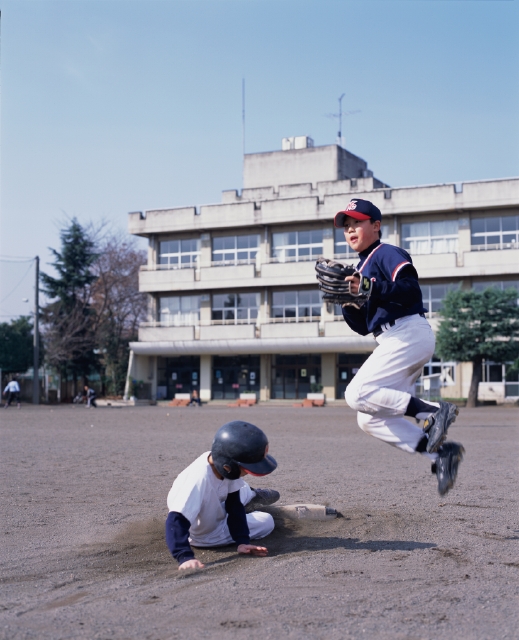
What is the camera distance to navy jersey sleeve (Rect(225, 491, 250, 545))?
5.95m

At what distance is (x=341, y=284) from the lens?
579cm

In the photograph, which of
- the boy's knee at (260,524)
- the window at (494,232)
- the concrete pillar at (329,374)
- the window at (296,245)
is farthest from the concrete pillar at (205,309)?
the boy's knee at (260,524)

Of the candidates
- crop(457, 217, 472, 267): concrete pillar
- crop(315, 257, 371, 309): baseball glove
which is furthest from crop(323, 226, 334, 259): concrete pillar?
crop(315, 257, 371, 309): baseball glove

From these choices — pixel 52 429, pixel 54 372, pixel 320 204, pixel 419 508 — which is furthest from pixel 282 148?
pixel 419 508

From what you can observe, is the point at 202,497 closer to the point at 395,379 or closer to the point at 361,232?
the point at 395,379

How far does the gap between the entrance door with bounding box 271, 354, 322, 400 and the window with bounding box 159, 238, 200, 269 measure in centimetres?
987

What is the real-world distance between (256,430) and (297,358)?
47912 mm

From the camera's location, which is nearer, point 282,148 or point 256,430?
point 256,430

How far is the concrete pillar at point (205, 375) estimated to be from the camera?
5553 cm

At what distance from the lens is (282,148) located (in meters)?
59.5

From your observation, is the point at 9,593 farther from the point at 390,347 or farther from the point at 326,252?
the point at 326,252

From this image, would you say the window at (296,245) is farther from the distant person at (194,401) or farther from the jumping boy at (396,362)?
the jumping boy at (396,362)

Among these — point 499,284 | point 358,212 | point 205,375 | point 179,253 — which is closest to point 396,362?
point 358,212

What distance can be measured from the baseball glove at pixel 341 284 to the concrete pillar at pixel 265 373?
48.3 meters
